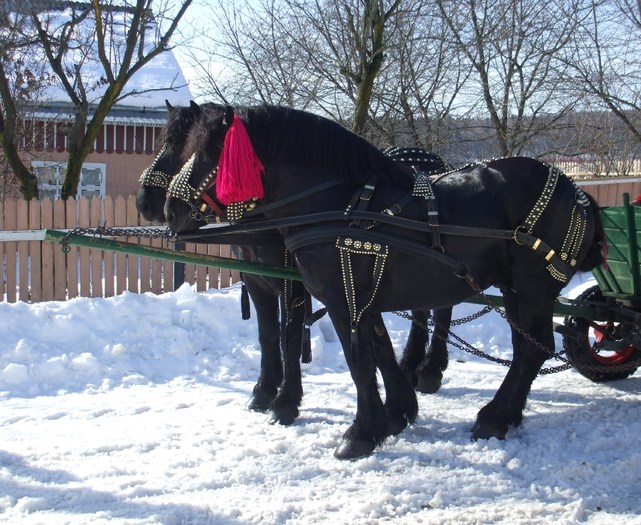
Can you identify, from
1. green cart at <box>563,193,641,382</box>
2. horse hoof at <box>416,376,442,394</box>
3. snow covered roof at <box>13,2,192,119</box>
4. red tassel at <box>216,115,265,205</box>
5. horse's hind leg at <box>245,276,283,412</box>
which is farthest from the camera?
snow covered roof at <box>13,2,192,119</box>

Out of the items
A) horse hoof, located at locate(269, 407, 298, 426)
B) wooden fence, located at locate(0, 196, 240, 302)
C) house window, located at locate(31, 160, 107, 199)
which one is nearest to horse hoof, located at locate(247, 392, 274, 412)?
horse hoof, located at locate(269, 407, 298, 426)

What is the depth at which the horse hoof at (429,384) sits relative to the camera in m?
5.68

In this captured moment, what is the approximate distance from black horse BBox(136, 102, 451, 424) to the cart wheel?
973 millimetres

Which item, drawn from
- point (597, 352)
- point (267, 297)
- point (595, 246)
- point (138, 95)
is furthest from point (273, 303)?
point (138, 95)

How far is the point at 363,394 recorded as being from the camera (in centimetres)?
422

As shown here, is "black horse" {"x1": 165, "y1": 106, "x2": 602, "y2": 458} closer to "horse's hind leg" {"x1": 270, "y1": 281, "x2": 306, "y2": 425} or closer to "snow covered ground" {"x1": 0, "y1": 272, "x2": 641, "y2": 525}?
"snow covered ground" {"x1": 0, "y1": 272, "x2": 641, "y2": 525}

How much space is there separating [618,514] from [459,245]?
5.25 feet

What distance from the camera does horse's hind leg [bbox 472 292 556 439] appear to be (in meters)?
4.45

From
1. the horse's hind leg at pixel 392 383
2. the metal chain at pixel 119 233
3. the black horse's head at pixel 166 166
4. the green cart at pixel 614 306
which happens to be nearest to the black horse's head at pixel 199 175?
the black horse's head at pixel 166 166

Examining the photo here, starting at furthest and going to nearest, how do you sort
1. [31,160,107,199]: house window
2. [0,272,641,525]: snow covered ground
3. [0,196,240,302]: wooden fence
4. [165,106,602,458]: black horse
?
[31,160,107,199]: house window, [0,196,240,302]: wooden fence, [165,106,602,458]: black horse, [0,272,641,525]: snow covered ground

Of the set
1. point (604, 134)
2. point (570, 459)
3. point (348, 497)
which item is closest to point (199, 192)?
point (348, 497)

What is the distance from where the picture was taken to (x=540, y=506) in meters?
3.49

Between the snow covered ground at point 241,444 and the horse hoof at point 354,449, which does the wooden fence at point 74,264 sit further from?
the horse hoof at point 354,449

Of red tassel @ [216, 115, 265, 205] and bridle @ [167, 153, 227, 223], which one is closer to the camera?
red tassel @ [216, 115, 265, 205]
